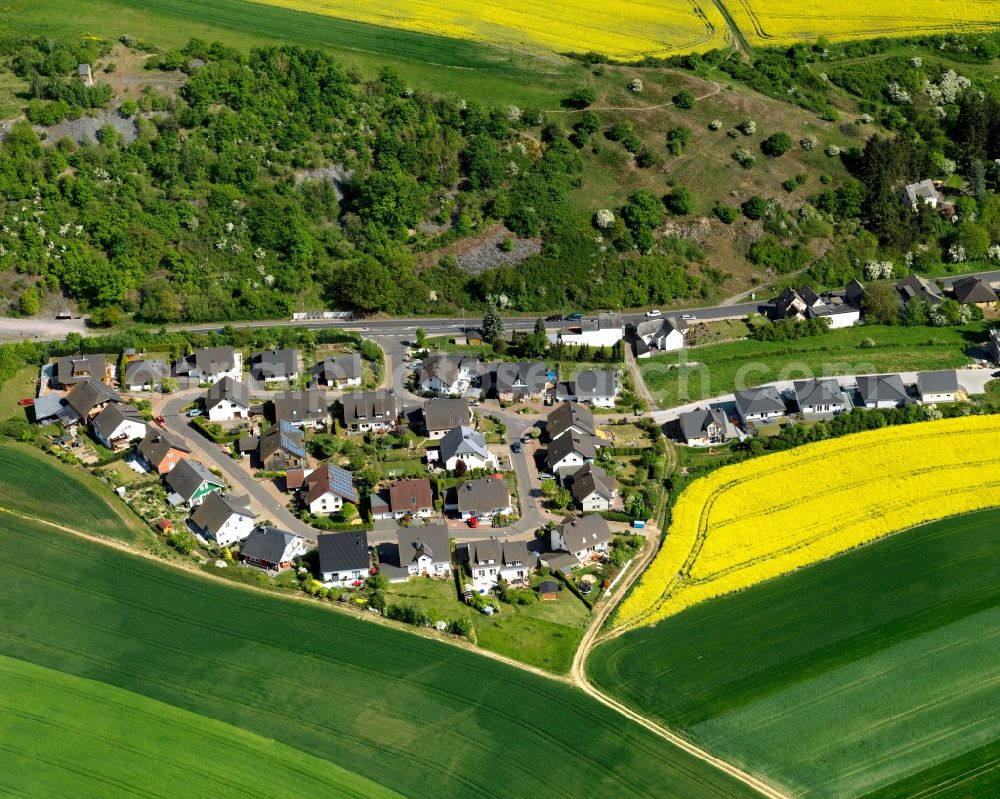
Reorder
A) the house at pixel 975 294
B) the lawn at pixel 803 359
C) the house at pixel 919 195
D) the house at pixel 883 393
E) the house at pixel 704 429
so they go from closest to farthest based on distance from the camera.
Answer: the house at pixel 704 429, the house at pixel 883 393, the lawn at pixel 803 359, the house at pixel 975 294, the house at pixel 919 195

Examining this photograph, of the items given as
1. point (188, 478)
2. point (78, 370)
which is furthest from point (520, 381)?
point (78, 370)

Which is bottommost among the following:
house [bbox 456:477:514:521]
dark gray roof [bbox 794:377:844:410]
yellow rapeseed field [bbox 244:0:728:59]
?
house [bbox 456:477:514:521]

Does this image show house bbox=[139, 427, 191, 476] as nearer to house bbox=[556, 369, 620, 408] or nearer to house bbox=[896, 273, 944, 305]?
house bbox=[556, 369, 620, 408]

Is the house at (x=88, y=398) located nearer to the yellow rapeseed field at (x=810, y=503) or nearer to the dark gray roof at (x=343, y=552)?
the dark gray roof at (x=343, y=552)

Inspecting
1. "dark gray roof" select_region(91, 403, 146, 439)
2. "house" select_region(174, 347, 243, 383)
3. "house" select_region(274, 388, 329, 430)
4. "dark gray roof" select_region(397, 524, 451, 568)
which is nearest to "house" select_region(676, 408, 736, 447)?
"dark gray roof" select_region(397, 524, 451, 568)

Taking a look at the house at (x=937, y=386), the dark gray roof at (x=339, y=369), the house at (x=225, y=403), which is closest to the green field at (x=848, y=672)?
the house at (x=937, y=386)

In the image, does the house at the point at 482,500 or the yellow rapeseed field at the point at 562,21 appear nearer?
the house at the point at 482,500

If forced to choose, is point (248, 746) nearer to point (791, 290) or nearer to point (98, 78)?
point (791, 290)
